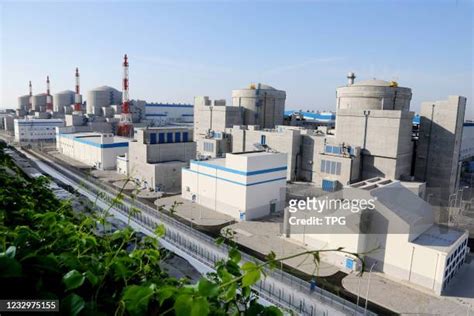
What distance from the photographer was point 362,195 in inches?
531

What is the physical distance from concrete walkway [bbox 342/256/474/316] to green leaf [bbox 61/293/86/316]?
458 inches

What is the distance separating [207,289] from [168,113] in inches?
2892

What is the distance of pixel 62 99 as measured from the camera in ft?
222

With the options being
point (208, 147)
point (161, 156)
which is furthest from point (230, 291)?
point (208, 147)

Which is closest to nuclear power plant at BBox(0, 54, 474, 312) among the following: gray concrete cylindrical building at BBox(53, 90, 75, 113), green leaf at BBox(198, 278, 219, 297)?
green leaf at BBox(198, 278, 219, 297)

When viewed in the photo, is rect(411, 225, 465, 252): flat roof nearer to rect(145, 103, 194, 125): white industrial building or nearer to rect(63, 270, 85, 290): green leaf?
rect(63, 270, 85, 290): green leaf

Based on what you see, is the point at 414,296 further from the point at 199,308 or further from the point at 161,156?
the point at 161,156

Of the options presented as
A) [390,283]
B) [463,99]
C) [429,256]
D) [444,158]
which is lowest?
[390,283]

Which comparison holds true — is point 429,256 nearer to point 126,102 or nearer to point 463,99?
point 463,99

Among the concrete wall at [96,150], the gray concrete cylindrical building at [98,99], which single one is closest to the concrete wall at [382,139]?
the concrete wall at [96,150]

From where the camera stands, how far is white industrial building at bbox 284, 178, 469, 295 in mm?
11750

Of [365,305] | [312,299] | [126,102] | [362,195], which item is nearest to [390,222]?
[362,195]

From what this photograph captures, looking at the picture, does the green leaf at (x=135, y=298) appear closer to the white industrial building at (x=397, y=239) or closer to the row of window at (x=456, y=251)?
the white industrial building at (x=397, y=239)

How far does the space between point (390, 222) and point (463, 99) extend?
12871 millimetres
